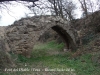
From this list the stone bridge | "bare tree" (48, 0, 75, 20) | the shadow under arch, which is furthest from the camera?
"bare tree" (48, 0, 75, 20)

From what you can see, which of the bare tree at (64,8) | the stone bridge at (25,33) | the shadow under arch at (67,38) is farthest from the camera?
the bare tree at (64,8)

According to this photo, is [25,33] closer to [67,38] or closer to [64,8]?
[67,38]

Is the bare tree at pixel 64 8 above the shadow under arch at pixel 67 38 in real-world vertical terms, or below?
above

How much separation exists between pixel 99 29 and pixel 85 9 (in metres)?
3.88

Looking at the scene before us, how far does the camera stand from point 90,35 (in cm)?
1152

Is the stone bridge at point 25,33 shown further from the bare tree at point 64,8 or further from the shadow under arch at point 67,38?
the bare tree at point 64,8

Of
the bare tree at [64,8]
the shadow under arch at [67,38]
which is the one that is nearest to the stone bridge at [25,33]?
the shadow under arch at [67,38]

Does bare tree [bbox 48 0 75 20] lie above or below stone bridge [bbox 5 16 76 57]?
above

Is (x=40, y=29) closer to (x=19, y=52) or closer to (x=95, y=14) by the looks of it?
(x=19, y=52)

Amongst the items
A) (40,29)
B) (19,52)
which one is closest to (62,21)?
(40,29)

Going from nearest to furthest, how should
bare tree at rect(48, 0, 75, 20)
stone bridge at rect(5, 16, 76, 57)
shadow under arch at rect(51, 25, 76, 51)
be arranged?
stone bridge at rect(5, 16, 76, 57)
shadow under arch at rect(51, 25, 76, 51)
bare tree at rect(48, 0, 75, 20)

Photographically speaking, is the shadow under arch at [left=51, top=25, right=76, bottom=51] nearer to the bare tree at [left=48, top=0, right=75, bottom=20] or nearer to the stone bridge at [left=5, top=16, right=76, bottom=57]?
the stone bridge at [left=5, top=16, right=76, bottom=57]

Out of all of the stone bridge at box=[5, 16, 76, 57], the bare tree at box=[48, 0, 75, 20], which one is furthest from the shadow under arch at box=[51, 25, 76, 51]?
the bare tree at box=[48, 0, 75, 20]

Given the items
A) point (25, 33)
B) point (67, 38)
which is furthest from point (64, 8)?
point (25, 33)
